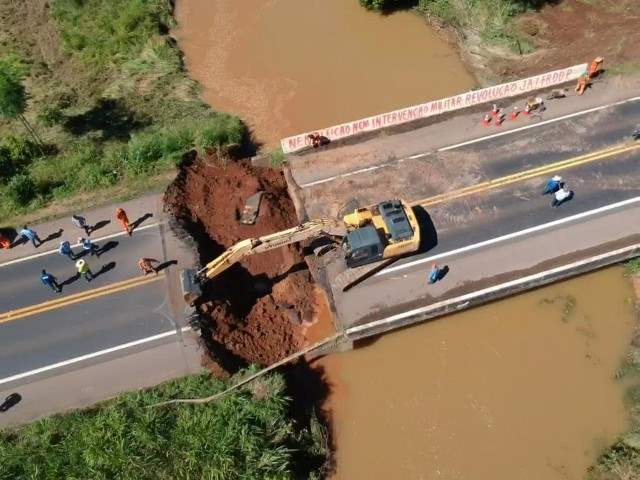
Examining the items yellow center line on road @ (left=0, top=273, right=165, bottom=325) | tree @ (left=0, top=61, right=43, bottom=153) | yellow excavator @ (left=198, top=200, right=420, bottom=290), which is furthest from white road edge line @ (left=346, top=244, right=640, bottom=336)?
tree @ (left=0, top=61, right=43, bottom=153)

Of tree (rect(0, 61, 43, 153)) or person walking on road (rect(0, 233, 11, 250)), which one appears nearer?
person walking on road (rect(0, 233, 11, 250))

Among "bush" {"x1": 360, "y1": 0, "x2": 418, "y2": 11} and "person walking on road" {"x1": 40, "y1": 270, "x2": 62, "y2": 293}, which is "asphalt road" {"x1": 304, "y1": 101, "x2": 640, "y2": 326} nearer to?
"person walking on road" {"x1": 40, "y1": 270, "x2": 62, "y2": 293}

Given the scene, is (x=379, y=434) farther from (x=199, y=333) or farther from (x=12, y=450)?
(x=12, y=450)

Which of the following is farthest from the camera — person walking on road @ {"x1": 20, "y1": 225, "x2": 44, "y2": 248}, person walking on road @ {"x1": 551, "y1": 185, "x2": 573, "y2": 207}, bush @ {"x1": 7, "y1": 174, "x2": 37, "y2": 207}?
bush @ {"x1": 7, "y1": 174, "x2": 37, "y2": 207}

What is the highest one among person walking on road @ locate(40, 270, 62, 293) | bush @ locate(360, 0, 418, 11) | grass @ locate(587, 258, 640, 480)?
bush @ locate(360, 0, 418, 11)

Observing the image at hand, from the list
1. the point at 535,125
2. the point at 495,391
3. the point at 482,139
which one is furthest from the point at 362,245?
the point at 535,125
